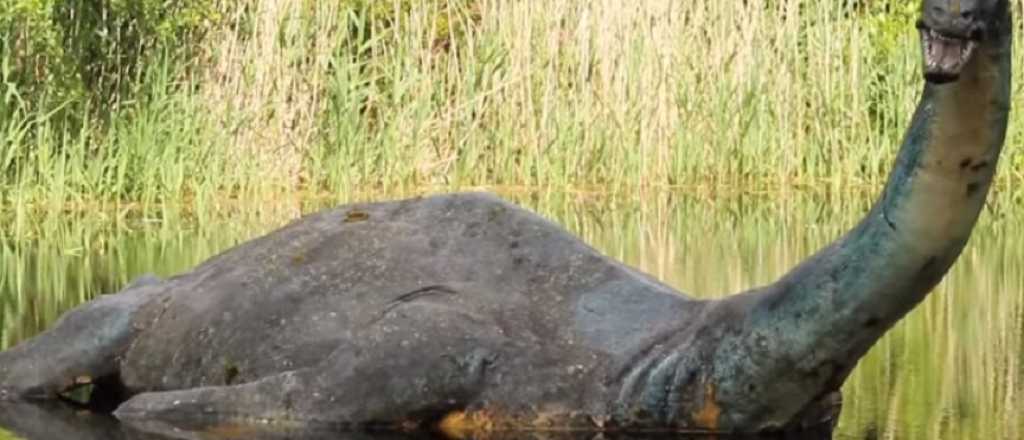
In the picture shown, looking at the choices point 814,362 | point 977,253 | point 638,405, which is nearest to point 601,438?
point 638,405

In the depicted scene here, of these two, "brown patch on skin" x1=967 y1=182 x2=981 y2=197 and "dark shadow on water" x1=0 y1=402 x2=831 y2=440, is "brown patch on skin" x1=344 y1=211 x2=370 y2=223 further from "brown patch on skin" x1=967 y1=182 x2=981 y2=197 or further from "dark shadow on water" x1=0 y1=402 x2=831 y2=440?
"brown patch on skin" x1=967 y1=182 x2=981 y2=197

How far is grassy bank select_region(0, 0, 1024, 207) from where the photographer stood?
1562 cm

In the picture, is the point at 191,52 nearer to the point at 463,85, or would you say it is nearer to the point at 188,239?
the point at 463,85

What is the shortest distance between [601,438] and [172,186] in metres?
8.82

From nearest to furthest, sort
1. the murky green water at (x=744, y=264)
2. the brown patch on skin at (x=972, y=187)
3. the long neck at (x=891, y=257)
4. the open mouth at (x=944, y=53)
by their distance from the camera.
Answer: the open mouth at (x=944, y=53)
the long neck at (x=891, y=257)
the brown patch on skin at (x=972, y=187)
the murky green water at (x=744, y=264)

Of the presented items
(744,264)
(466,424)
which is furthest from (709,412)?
(744,264)

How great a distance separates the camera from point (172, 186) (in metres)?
15.0

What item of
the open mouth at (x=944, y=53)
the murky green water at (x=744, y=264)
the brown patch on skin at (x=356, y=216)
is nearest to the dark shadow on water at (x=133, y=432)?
the murky green water at (x=744, y=264)

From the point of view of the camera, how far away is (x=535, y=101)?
52.7 ft

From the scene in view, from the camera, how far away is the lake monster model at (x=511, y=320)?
5793 mm

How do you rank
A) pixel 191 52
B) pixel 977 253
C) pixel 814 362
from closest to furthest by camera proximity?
1. pixel 814 362
2. pixel 977 253
3. pixel 191 52

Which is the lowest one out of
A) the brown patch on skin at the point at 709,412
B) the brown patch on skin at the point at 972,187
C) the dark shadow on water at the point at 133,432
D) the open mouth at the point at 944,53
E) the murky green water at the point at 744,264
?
the murky green water at the point at 744,264

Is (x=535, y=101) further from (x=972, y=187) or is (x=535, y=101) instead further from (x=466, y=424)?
(x=972, y=187)

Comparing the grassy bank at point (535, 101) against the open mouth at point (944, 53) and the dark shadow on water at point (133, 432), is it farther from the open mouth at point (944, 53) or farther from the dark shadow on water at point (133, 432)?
the open mouth at point (944, 53)
